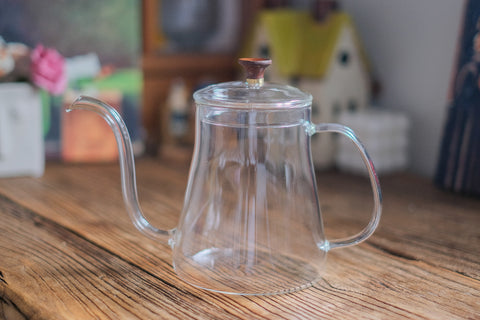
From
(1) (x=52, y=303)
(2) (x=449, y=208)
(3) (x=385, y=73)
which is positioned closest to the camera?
(1) (x=52, y=303)

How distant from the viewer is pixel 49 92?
105 cm

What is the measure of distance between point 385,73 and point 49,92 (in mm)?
692

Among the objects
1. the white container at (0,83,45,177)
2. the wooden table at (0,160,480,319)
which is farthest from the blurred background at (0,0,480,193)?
the wooden table at (0,160,480,319)

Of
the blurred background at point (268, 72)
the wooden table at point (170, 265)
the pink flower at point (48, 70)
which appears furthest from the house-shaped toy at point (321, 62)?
the pink flower at point (48, 70)

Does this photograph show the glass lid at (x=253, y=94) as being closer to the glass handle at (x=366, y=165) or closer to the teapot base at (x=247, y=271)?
the glass handle at (x=366, y=165)

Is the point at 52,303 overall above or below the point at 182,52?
below

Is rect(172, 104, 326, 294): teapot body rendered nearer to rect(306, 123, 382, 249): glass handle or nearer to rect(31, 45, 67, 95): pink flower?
rect(306, 123, 382, 249): glass handle

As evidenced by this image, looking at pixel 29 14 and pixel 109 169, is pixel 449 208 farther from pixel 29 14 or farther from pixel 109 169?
pixel 29 14

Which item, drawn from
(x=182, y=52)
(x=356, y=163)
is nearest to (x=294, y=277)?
(x=356, y=163)

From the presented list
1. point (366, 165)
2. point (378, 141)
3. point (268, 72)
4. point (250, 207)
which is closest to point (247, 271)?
point (250, 207)

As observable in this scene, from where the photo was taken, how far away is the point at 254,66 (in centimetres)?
57

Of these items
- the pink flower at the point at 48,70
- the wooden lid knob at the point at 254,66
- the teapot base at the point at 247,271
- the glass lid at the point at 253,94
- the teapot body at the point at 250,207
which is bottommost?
the teapot base at the point at 247,271

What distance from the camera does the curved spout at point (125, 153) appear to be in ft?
1.92

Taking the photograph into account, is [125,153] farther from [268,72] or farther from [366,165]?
[268,72]
